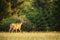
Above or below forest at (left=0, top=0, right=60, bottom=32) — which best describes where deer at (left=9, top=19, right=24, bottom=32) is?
below

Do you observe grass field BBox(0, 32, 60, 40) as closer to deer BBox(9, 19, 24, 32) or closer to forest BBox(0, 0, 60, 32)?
forest BBox(0, 0, 60, 32)

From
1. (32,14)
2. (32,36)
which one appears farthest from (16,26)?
(32,36)

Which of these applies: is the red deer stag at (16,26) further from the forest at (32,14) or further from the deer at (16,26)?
the forest at (32,14)

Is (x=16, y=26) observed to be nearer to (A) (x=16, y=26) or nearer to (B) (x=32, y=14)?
(A) (x=16, y=26)

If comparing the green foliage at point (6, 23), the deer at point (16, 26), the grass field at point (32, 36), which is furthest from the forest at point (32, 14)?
the grass field at point (32, 36)

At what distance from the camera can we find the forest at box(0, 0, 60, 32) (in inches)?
324

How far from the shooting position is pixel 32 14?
27.5 ft

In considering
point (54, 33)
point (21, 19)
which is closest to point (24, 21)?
point (21, 19)

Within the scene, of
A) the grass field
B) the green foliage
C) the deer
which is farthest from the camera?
the deer

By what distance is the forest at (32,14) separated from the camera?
8.24 metres

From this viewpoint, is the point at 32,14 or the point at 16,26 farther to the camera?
the point at 16,26

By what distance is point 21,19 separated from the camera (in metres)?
8.51

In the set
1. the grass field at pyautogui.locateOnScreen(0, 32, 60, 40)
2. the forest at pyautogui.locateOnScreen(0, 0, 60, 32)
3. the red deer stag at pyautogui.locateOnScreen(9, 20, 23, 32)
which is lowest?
the grass field at pyautogui.locateOnScreen(0, 32, 60, 40)

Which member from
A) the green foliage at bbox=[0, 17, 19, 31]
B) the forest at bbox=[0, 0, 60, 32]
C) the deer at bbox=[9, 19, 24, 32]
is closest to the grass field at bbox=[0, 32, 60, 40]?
the forest at bbox=[0, 0, 60, 32]
